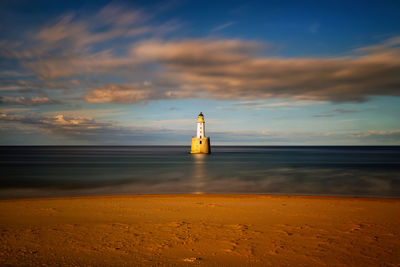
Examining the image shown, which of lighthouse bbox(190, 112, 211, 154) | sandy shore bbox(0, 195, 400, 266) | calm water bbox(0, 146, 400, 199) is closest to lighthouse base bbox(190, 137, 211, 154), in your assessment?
lighthouse bbox(190, 112, 211, 154)

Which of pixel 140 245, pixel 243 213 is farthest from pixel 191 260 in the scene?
pixel 243 213

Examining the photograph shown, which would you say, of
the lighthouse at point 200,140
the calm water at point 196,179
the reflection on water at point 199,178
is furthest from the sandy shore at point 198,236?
the lighthouse at point 200,140

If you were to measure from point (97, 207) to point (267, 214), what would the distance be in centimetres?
660

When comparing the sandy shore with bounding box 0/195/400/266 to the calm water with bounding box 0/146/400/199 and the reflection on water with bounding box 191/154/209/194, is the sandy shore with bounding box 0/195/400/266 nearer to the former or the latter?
the calm water with bounding box 0/146/400/199

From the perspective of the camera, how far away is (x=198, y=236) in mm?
7582

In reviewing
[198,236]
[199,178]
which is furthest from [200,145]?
[198,236]

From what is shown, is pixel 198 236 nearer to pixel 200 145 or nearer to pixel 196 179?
pixel 196 179

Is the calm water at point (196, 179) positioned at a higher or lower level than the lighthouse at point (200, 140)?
lower

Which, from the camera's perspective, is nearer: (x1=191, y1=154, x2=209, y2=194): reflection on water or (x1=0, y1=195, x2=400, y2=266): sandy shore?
(x1=0, y1=195, x2=400, y2=266): sandy shore

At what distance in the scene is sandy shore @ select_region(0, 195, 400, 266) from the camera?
20.0 ft

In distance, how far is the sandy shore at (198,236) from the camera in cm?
609

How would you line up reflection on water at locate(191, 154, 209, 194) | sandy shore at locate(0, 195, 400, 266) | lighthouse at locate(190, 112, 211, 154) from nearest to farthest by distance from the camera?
1. sandy shore at locate(0, 195, 400, 266)
2. reflection on water at locate(191, 154, 209, 194)
3. lighthouse at locate(190, 112, 211, 154)

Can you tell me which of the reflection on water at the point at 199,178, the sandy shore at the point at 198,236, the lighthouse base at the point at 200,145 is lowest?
the reflection on water at the point at 199,178

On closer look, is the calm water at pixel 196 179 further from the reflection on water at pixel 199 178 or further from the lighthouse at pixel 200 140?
the lighthouse at pixel 200 140
